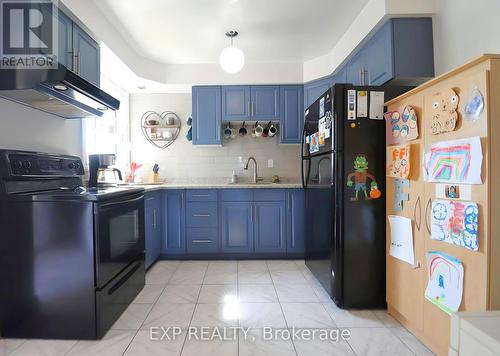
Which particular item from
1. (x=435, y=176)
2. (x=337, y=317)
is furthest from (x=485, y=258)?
(x=337, y=317)

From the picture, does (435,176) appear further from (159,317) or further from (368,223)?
(159,317)

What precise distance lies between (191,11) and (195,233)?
2.28 metres

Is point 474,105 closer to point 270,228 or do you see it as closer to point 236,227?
point 270,228

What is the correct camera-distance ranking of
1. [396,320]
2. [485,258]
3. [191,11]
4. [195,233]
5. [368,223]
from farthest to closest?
[195,233] → [191,11] → [368,223] → [396,320] → [485,258]

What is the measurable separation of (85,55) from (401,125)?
Answer: 94.5 inches

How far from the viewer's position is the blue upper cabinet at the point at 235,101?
3.38 metres

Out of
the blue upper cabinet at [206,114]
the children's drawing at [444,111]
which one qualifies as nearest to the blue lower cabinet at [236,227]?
the blue upper cabinet at [206,114]

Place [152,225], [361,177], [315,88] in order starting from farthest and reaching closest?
[315,88] < [152,225] < [361,177]

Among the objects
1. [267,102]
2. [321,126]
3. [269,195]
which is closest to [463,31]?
[321,126]

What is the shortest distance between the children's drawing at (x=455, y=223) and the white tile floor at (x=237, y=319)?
28.7 inches

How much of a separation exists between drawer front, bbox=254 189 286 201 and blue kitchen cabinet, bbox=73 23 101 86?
6.36 ft

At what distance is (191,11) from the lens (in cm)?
228

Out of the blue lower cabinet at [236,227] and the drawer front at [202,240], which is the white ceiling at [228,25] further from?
the drawer front at [202,240]

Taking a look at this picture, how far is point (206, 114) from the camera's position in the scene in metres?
A: 3.38
